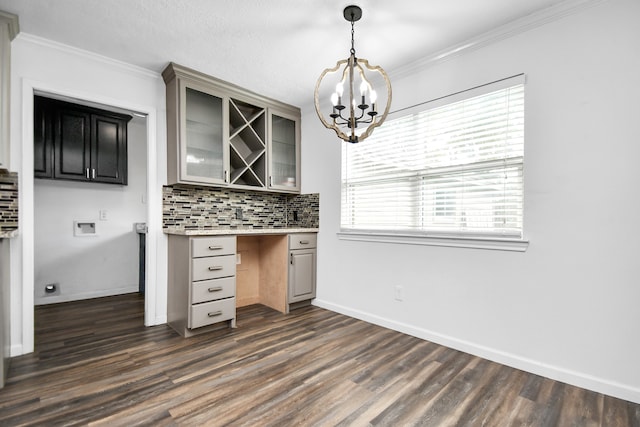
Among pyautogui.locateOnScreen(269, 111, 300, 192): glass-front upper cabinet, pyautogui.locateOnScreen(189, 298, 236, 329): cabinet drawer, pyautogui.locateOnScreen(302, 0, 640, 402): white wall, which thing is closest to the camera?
pyautogui.locateOnScreen(302, 0, 640, 402): white wall

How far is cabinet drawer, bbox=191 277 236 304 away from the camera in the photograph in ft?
8.49

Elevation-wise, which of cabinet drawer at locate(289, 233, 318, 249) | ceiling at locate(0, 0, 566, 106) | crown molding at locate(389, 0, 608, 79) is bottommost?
cabinet drawer at locate(289, 233, 318, 249)

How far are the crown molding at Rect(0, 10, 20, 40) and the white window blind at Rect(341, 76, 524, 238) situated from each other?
269cm

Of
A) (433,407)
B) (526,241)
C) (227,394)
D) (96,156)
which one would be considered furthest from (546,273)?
(96,156)

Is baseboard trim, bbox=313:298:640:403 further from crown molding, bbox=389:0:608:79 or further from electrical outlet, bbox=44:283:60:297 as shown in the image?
electrical outlet, bbox=44:283:60:297

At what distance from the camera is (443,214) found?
2.54 m

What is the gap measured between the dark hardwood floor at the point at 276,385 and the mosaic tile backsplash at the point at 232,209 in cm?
106

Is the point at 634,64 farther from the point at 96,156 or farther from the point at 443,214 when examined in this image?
the point at 96,156

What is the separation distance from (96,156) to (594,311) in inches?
187

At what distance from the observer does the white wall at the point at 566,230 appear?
1.77 metres

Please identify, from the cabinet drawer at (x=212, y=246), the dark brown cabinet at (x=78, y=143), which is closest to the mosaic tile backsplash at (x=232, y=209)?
the cabinet drawer at (x=212, y=246)

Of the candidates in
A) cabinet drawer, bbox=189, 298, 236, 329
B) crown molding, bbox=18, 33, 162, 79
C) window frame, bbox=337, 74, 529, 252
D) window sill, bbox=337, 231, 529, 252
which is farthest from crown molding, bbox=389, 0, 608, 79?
cabinet drawer, bbox=189, 298, 236, 329

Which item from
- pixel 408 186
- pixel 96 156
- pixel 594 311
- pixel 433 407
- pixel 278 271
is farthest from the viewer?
pixel 96 156

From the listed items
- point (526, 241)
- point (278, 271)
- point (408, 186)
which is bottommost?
point (278, 271)
